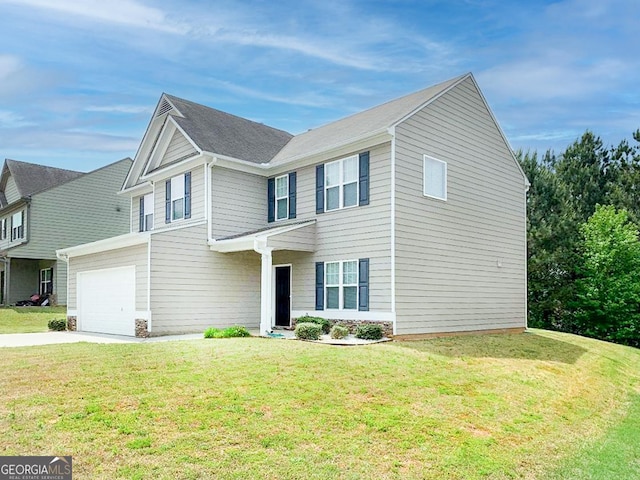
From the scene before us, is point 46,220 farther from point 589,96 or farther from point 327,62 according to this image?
point 589,96

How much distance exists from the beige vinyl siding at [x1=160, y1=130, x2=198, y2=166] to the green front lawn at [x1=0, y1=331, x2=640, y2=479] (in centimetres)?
871

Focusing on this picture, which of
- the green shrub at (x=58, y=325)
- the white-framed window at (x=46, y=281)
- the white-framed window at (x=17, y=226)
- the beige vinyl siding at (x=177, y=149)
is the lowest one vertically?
the green shrub at (x=58, y=325)

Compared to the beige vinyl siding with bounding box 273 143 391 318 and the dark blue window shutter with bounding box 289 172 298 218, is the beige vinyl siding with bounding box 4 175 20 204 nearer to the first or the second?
the dark blue window shutter with bounding box 289 172 298 218

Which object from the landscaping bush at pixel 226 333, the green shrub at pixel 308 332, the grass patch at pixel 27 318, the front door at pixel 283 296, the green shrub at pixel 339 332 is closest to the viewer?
the green shrub at pixel 308 332

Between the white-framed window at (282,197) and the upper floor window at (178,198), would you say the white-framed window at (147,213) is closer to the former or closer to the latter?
the upper floor window at (178,198)

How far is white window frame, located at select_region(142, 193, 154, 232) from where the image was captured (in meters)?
21.7

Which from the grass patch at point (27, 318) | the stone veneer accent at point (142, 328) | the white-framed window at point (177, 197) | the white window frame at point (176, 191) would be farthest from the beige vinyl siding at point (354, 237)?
the grass patch at point (27, 318)

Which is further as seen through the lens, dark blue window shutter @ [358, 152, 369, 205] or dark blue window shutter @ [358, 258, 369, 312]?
dark blue window shutter @ [358, 152, 369, 205]

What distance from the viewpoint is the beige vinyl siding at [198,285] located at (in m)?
15.6

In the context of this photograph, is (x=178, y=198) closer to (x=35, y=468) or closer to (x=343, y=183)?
(x=343, y=183)

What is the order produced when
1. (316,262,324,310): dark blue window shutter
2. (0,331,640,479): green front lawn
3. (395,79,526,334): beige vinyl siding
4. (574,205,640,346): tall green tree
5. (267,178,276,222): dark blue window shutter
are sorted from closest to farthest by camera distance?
(0,331,640,479): green front lawn → (395,79,526,334): beige vinyl siding → (316,262,324,310): dark blue window shutter → (267,178,276,222): dark blue window shutter → (574,205,640,346): tall green tree

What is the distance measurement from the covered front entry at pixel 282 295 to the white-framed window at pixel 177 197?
13.6 feet

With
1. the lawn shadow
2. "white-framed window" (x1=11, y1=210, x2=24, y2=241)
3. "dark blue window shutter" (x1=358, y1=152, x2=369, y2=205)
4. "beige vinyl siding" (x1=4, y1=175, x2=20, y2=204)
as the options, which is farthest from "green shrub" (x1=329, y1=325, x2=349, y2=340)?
"beige vinyl siding" (x1=4, y1=175, x2=20, y2=204)

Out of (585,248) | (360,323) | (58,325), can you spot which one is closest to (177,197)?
(58,325)
